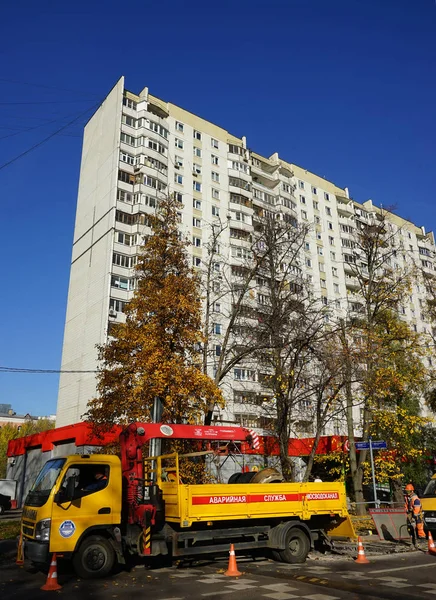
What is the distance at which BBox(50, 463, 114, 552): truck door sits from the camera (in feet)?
31.2

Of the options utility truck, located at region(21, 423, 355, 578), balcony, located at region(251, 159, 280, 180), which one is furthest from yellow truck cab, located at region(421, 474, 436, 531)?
balcony, located at region(251, 159, 280, 180)

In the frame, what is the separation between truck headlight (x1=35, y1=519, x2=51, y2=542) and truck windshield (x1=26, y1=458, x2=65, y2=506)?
1.31 feet

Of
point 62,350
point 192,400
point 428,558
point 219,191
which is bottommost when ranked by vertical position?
point 428,558

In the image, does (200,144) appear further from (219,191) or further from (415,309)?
(415,309)

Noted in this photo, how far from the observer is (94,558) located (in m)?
9.85

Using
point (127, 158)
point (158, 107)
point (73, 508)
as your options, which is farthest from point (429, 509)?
point (158, 107)

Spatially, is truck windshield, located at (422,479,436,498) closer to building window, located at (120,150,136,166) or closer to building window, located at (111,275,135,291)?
building window, located at (111,275,135,291)

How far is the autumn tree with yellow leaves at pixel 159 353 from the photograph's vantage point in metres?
17.0

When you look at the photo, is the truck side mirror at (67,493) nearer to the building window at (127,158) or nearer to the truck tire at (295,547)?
the truck tire at (295,547)

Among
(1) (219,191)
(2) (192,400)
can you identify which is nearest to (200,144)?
(1) (219,191)

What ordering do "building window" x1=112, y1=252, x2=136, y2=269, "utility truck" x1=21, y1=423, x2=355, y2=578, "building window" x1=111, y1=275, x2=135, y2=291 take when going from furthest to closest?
"building window" x1=112, y1=252, x2=136, y2=269 → "building window" x1=111, y1=275, x2=135, y2=291 → "utility truck" x1=21, y1=423, x2=355, y2=578

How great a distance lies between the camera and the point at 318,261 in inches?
2312

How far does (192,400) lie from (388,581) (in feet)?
31.9

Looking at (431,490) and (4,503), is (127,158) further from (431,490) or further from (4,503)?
(431,490)
